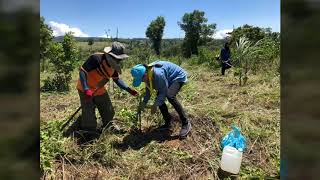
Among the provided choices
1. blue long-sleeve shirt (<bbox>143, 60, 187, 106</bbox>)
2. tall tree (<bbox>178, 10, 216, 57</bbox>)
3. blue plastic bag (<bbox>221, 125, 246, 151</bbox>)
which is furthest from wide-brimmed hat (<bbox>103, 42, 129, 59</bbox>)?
tall tree (<bbox>178, 10, 216, 57</bbox>)

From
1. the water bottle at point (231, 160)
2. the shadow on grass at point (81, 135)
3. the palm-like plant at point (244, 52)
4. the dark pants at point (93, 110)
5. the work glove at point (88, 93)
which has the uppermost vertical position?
the palm-like plant at point (244, 52)

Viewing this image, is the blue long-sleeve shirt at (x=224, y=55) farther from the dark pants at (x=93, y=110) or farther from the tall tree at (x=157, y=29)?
the tall tree at (x=157, y=29)

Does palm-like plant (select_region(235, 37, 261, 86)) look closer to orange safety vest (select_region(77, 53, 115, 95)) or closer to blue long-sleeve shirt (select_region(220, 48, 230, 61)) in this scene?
blue long-sleeve shirt (select_region(220, 48, 230, 61))

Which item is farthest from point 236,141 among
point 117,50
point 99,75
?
point 99,75

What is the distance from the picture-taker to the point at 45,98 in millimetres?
8359

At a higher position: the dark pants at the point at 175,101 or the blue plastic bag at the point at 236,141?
the dark pants at the point at 175,101

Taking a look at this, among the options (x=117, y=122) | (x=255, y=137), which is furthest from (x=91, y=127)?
(x=255, y=137)

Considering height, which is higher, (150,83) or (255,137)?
(150,83)

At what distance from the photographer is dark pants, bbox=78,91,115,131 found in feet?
15.5

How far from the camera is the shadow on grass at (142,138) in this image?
476 centimetres

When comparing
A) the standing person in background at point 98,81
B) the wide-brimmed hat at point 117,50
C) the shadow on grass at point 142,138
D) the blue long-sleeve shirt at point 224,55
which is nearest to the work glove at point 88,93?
the standing person in background at point 98,81

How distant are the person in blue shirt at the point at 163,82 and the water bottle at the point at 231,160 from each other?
0.96 metres
